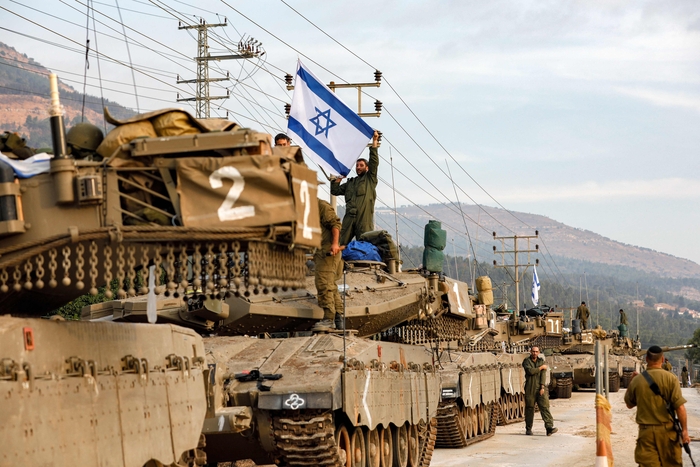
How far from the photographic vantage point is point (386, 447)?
15.7m

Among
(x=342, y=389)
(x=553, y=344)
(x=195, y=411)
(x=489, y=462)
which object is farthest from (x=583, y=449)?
(x=553, y=344)

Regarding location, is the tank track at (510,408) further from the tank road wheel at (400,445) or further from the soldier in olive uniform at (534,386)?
the tank road wheel at (400,445)

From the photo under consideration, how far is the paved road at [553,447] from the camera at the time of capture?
56.6 feet

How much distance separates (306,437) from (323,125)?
703cm

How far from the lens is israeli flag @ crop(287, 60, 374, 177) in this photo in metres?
18.1

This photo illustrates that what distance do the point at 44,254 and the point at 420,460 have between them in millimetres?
10251

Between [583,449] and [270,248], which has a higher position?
[270,248]

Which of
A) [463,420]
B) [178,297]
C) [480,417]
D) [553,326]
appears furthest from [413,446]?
[553,326]

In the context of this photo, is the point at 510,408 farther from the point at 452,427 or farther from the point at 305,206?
the point at 305,206

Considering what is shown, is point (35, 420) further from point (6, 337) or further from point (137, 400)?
point (137, 400)

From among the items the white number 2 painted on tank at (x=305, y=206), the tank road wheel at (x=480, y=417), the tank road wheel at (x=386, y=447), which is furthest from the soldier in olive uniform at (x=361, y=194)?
the white number 2 painted on tank at (x=305, y=206)

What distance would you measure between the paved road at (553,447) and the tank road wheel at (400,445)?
103 centimetres

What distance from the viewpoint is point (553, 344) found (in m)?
46.8

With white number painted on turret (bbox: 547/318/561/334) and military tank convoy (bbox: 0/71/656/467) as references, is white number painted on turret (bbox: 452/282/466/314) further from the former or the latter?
white number painted on turret (bbox: 547/318/561/334)
